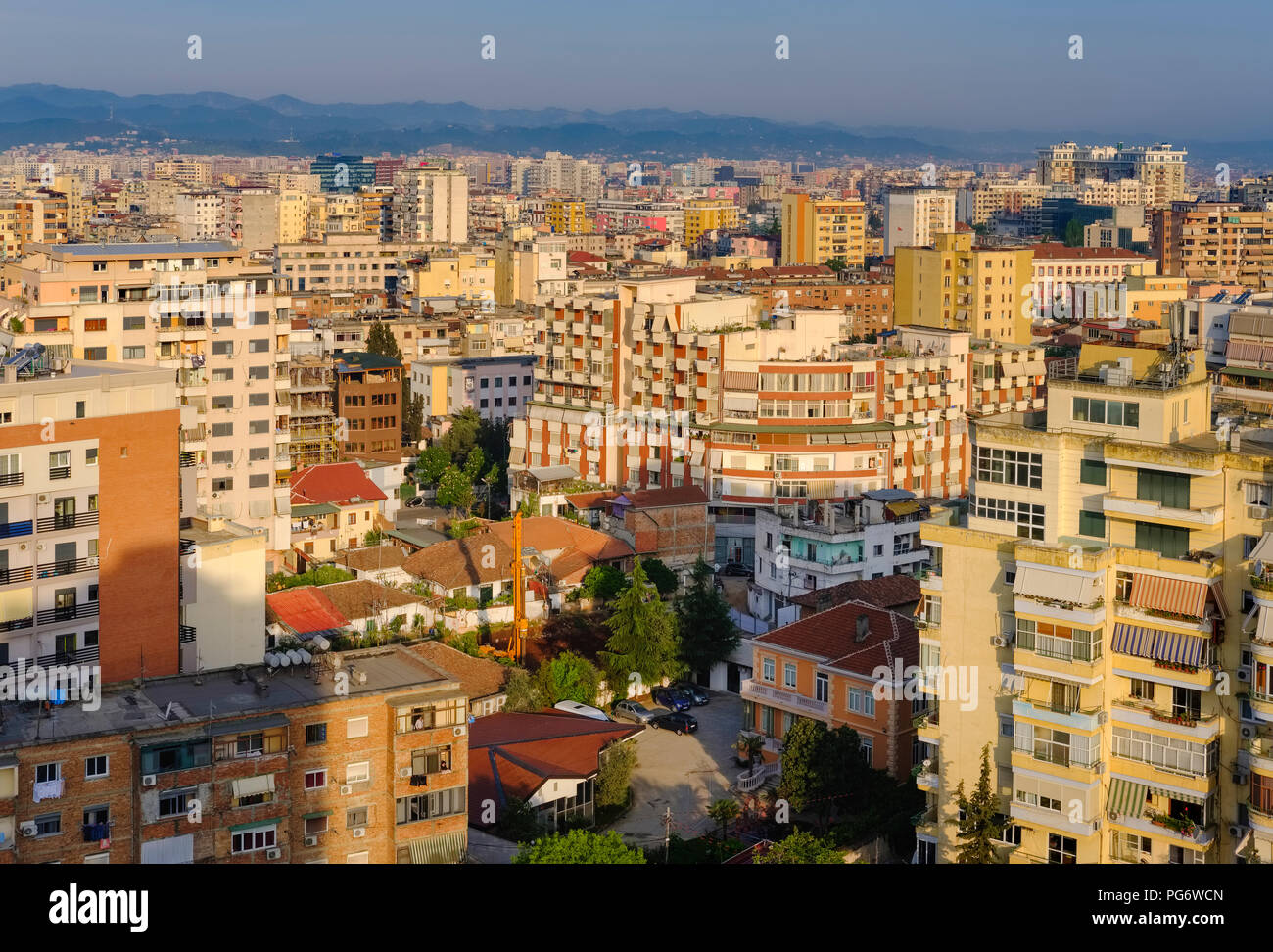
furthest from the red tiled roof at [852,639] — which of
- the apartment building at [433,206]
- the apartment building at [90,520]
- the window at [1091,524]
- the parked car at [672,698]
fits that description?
the apartment building at [433,206]

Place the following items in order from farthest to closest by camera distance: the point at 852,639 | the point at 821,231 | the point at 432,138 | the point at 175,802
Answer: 1. the point at 432,138
2. the point at 821,231
3. the point at 852,639
4. the point at 175,802

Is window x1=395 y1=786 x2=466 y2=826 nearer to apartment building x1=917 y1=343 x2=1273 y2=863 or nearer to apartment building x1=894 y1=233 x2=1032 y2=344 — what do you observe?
apartment building x1=917 y1=343 x2=1273 y2=863

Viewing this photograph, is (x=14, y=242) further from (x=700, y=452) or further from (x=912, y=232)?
(x=700, y=452)

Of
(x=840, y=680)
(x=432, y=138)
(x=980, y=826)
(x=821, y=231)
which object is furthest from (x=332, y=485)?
(x=432, y=138)

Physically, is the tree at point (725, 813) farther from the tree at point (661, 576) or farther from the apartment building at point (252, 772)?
the tree at point (661, 576)

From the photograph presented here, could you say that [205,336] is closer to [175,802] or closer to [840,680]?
[840,680]
